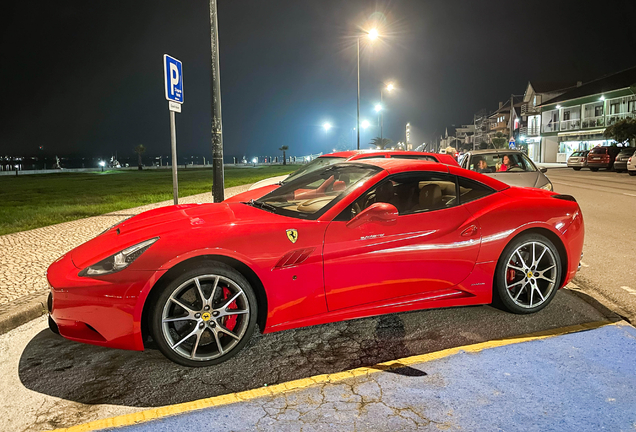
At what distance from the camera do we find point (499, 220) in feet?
13.5

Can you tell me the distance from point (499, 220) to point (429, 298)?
935 mm

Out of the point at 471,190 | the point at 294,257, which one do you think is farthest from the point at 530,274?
the point at 294,257

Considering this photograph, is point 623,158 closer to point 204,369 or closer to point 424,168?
point 424,168

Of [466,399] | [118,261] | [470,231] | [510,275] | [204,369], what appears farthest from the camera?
[510,275]

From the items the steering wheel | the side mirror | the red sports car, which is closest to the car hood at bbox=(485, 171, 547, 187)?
the red sports car

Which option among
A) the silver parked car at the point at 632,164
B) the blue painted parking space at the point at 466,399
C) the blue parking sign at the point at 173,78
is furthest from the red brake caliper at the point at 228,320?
the silver parked car at the point at 632,164

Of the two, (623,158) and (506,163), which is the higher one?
(623,158)

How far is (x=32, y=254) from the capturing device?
696cm

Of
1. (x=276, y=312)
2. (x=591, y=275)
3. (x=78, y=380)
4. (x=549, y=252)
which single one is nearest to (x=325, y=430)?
(x=276, y=312)

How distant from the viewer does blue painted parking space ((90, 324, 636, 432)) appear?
2.60 m

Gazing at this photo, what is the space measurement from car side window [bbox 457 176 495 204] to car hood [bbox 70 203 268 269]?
5.40 ft

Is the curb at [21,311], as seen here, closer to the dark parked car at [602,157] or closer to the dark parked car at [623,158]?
the dark parked car at [623,158]

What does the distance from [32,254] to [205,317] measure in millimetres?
4962

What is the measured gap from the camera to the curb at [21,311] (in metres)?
4.21
